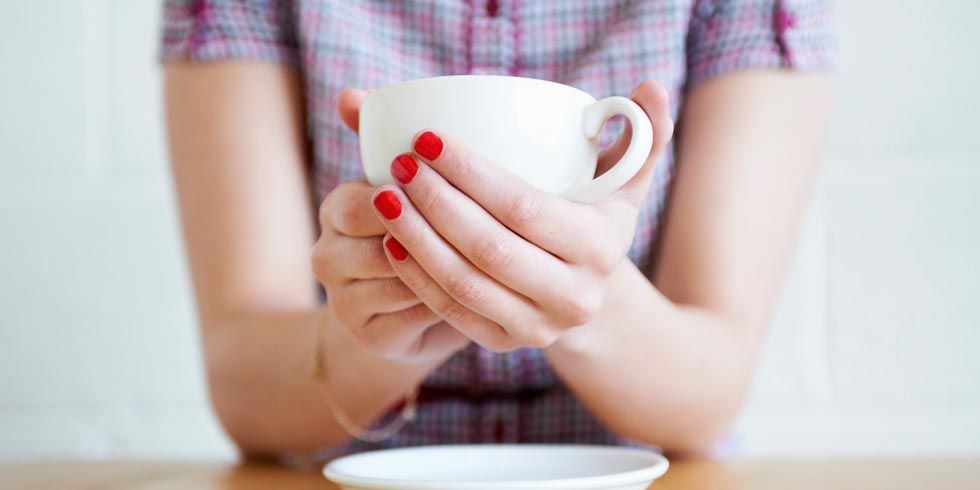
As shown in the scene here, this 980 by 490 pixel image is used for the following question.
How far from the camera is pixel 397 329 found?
0.55m

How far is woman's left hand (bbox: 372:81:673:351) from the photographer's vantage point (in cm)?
44

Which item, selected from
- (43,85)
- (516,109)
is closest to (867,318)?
(516,109)

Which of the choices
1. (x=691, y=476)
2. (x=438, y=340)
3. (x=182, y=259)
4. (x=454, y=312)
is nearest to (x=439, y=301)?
(x=454, y=312)

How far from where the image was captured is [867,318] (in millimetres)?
1275

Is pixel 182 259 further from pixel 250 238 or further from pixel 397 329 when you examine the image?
pixel 397 329

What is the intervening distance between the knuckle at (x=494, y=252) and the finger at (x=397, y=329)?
0.09m

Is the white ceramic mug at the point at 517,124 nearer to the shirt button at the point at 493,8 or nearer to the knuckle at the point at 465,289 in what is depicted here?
the knuckle at the point at 465,289

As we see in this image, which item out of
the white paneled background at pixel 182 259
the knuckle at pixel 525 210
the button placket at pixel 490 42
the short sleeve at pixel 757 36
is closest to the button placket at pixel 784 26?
the short sleeve at pixel 757 36

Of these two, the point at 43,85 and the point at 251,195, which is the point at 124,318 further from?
the point at 251,195

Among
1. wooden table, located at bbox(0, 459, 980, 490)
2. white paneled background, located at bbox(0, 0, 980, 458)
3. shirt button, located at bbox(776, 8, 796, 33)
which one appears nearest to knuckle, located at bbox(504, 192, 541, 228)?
wooden table, located at bbox(0, 459, 980, 490)

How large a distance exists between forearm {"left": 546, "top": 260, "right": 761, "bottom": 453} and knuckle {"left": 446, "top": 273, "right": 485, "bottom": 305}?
0.13m

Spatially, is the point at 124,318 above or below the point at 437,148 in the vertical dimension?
below

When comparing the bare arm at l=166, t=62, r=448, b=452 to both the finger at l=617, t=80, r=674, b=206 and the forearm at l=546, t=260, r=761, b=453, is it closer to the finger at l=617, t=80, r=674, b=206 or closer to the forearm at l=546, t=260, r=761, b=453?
the forearm at l=546, t=260, r=761, b=453

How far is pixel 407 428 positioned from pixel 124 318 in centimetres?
78
